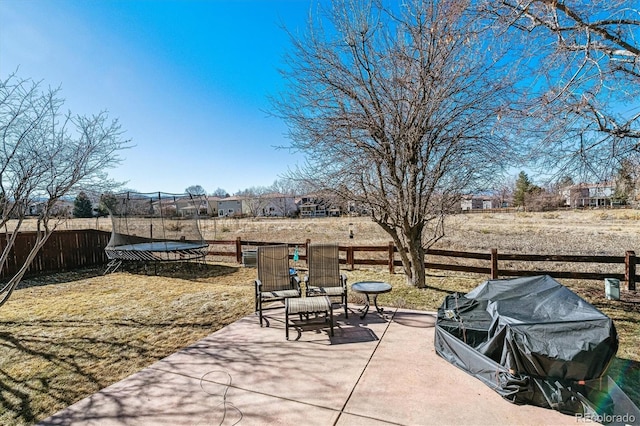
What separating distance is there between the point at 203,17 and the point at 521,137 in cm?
675

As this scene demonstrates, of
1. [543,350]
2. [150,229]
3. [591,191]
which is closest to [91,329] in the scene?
[543,350]

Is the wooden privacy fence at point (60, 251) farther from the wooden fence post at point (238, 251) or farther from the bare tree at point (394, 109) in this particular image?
the bare tree at point (394, 109)

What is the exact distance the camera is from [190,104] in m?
9.80

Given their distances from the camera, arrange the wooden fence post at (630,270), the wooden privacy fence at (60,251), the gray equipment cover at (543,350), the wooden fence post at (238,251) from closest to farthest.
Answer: the gray equipment cover at (543,350), the wooden fence post at (630,270), the wooden privacy fence at (60,251), the wooden fence post at (238,251)

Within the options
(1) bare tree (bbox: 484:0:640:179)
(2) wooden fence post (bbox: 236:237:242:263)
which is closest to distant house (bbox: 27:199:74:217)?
(2) wooden fence post (bbox: 236:237:242:263)

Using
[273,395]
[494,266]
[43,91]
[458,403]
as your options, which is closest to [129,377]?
[273,395]

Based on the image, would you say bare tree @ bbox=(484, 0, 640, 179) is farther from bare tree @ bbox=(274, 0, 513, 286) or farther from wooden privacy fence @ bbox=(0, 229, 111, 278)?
wooden privacy fence @ bbox=(0, 229, 111, 278)

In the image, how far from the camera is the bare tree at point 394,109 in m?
5.27

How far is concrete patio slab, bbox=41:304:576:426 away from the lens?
233 centimetres

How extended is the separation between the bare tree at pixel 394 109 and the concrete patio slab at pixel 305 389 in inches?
121

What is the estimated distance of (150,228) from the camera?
1032cm

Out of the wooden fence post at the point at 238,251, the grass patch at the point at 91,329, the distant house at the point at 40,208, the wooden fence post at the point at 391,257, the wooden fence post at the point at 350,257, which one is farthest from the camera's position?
the wooden fence post at the point at 238,251

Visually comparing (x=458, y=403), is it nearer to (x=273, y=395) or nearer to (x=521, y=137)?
(x=273, y=395)

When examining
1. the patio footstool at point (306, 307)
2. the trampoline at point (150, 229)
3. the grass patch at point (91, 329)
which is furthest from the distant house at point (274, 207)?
the patio footstool at point (306, 307)
